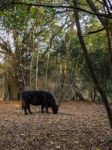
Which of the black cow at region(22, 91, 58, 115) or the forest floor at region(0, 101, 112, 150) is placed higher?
the black cow at region(22, 91, 58, 115)

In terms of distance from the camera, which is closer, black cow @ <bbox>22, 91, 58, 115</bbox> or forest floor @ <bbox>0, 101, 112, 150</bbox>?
forest floor @ <bbox>0, 101, 112, 150</bbox>

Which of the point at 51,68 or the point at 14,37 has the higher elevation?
the point at 14,37

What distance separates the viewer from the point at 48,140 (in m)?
11.0

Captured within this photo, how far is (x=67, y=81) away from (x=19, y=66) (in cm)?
378

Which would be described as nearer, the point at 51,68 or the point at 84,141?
the point at 84,141

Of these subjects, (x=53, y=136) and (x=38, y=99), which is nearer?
(x=53, y=136)

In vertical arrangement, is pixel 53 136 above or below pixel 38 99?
below

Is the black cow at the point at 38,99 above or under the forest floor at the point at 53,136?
above

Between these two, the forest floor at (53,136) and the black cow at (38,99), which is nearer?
the forest floor at (53,136)

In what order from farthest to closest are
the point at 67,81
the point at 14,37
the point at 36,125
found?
the point at 67,81 < the point at 14,37 < the point at 36,125

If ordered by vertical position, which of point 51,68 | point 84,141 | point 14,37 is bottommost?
point 84,141

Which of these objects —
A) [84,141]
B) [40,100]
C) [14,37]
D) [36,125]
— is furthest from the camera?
[14,37]

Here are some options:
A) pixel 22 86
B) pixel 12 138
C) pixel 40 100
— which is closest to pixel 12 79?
pixel 22 86

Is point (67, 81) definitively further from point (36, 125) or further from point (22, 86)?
point (36, 125)
